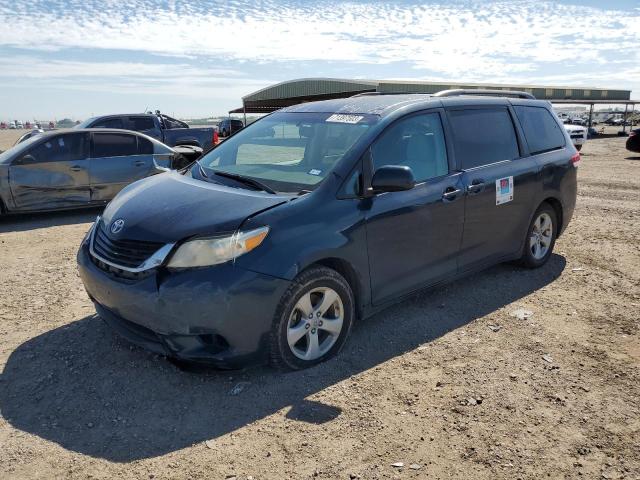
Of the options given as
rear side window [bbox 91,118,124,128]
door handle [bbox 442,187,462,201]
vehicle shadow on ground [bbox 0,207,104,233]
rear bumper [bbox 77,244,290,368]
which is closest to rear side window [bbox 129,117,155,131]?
rear side window [bbox 91,118,124,128]

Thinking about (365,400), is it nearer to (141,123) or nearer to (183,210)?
(183,210)

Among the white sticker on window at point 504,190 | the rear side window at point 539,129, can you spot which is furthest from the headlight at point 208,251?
the rear side window at point 539,129

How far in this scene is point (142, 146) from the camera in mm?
9484

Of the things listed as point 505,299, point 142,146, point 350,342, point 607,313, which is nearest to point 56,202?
point 142,146

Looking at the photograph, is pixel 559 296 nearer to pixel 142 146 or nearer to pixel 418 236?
pixel 418 236

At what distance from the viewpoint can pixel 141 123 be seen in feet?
46.5

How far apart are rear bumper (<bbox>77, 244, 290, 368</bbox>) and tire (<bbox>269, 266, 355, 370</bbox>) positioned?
3.6 inches

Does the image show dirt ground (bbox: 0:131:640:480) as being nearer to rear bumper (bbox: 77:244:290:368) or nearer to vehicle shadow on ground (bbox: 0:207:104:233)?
rear bumper (bbox: 77:244:290:368)

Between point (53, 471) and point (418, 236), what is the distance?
282cm

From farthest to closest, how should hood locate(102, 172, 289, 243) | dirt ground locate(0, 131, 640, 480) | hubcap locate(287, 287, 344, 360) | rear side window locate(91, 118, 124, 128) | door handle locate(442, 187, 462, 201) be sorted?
rear side window locate(91, 118, 124, 128), door handle locate(442, 187, 462, 201), hubcap locate(287, 287, 344, 360), hood locate(102, 172, 289, 243), dirt ground locate(0, 131, 640, 480)

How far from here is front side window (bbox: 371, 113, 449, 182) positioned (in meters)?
4.02

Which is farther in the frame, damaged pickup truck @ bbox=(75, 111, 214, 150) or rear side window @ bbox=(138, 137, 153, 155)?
damaged pickup truck @ bbox=(75, 111, 214, 150)

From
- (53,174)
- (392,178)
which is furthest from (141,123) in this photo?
(392,178)

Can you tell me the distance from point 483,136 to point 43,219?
7091mm
